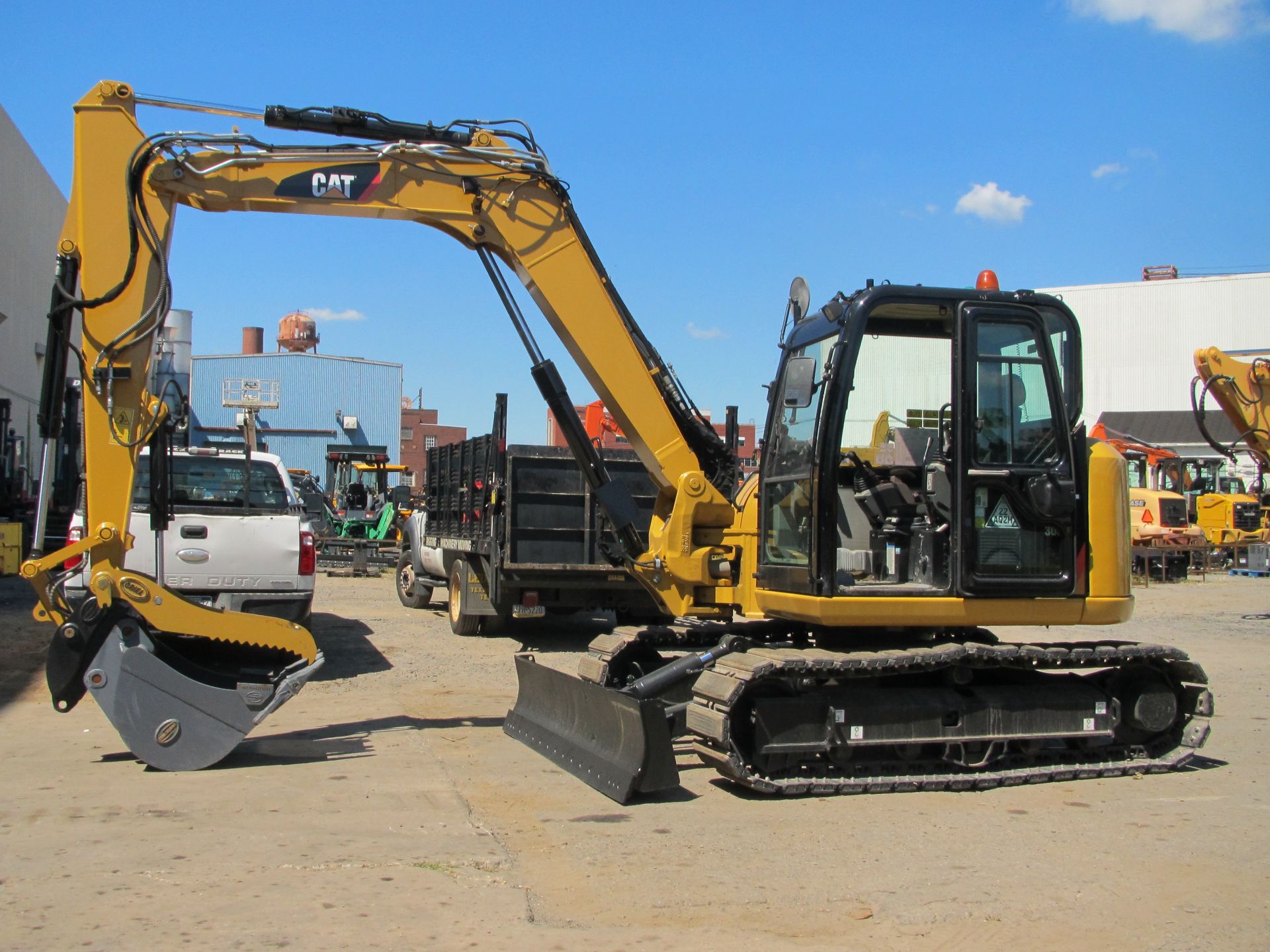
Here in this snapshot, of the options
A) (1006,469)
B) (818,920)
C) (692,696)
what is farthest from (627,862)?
(1006,469)

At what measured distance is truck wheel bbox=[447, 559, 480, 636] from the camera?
45.8ft

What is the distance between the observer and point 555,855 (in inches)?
211

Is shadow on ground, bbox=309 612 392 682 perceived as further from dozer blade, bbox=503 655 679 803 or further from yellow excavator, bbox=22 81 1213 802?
yellow excavator, bbox=22 81 1213 802

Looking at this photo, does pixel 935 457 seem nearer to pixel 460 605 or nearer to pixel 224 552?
pixel 224 552

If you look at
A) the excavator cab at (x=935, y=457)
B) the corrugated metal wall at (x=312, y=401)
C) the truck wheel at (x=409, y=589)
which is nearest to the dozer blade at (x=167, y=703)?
the excavator cab at (x=935, y=457)

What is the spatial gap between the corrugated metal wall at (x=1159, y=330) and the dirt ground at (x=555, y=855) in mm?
45497

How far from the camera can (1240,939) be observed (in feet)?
14.5

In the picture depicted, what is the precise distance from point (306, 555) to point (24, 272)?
27.8 m

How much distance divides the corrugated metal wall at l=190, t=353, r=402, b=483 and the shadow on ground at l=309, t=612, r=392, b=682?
36.7m

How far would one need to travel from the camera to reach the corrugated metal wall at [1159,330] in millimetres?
48625

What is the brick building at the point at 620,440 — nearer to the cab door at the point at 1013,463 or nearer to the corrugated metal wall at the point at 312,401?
the cab door at the point at 1013,463

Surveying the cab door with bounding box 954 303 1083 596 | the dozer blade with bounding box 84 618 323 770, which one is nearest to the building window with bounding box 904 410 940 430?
the cab door with bounding box 954 303 1083 596

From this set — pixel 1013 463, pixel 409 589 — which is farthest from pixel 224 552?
pixel 409 589

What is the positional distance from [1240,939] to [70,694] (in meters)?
6.23
